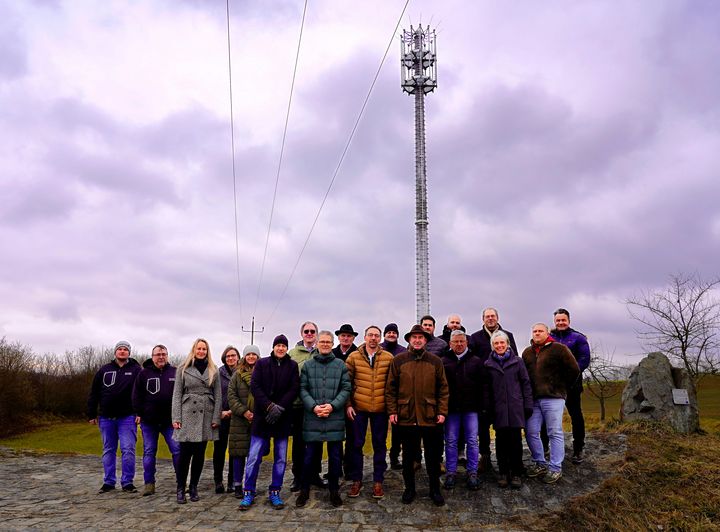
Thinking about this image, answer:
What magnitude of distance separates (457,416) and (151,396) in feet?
15.5

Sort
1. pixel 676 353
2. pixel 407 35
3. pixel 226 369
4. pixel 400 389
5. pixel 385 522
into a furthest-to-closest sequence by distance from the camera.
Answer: pixel 407 35
pixel 676 353
pixel 226 369
pixel 400 389
pixel 385 522

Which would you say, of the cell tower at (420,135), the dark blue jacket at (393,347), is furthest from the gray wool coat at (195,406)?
the cell tower at (420,135)

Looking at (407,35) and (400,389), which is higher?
(407,35)

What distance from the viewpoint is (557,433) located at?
7.50 meters

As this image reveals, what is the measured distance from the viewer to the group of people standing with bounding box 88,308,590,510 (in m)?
7.04

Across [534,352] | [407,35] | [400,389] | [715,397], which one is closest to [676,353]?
[534,352]

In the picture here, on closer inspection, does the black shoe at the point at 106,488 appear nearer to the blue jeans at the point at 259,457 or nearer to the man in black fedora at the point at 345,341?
the blue jeans at the point at 259,457

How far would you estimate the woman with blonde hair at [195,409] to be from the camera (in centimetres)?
743

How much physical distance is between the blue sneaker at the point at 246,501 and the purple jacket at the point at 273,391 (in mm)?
838

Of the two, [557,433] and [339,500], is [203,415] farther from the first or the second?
[557,433]

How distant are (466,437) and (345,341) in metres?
2.31

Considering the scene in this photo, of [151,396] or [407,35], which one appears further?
[407,35]

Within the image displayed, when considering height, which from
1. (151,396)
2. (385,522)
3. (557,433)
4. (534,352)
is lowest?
(385,522)

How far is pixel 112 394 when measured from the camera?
8227 millimetres
